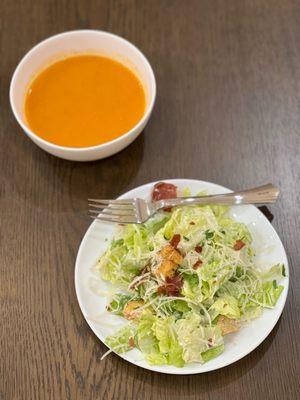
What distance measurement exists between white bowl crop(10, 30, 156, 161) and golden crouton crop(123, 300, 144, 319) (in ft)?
1.61

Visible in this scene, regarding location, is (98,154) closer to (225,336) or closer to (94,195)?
(94,195)

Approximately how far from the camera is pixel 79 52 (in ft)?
6.08

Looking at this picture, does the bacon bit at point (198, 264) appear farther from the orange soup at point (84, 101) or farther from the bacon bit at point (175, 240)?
the orange soup at point (84, 101)

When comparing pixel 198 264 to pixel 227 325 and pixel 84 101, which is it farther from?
pixel 84 101

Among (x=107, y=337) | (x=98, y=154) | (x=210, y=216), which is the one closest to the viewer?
(x=107, y=337)

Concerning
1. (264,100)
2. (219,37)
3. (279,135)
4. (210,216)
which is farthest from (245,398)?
(219,37)

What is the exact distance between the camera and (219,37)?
79.7 inches

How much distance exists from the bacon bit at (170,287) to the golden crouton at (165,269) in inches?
0.6

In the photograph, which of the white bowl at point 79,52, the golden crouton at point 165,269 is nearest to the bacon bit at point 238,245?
the golden crouton at point 165,269

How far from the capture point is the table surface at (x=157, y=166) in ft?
4.65

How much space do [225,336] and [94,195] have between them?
63 cm

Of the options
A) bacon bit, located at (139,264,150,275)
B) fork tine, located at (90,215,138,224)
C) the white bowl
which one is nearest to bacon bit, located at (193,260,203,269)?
bacon bit, located at (139,264,150,275)

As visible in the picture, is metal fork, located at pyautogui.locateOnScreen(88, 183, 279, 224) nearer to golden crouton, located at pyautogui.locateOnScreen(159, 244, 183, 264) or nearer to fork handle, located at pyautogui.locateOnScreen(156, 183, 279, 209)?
fork handle, located at pyautogui.locateOnScreen(156, 183, 279, 209)

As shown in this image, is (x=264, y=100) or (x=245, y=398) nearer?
(x=245, y=398)
